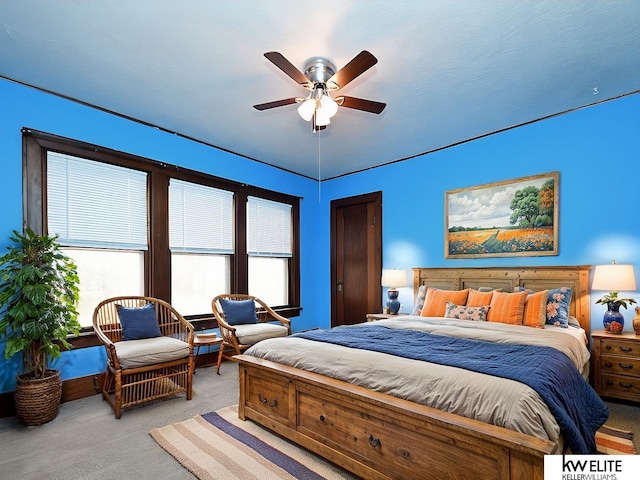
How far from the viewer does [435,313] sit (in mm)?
3855

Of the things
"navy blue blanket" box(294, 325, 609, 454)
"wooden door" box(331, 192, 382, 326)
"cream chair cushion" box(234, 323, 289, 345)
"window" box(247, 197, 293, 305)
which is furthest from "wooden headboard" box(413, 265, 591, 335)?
"window" box(247, 197, 293, 305)

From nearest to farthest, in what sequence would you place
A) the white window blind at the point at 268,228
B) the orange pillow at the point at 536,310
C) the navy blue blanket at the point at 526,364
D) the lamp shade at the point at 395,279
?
the navy blue blanket at the point at 526,364 → the orange pillow at the point at 536,310 → the lamp shade at the point at 395,279 → the white window blind at the point at 268,228

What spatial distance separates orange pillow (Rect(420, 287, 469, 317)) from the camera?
3.82 meters

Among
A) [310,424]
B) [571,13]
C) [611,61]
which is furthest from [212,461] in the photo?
[611,61]

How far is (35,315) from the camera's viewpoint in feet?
8.73

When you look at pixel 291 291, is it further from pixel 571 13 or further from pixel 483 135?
pixel 571 13

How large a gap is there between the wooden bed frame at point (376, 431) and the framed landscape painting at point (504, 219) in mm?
2867

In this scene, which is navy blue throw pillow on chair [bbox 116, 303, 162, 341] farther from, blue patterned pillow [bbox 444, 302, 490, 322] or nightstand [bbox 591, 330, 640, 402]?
nightstand [bbox 591, 330, 640, 402]

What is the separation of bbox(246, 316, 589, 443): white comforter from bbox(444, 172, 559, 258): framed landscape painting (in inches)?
A: 44.7

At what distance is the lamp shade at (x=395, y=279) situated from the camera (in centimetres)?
469

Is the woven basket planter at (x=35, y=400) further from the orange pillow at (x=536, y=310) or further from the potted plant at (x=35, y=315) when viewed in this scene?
the orange pillow at (x=536, y=310)

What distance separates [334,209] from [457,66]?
11.3 feet

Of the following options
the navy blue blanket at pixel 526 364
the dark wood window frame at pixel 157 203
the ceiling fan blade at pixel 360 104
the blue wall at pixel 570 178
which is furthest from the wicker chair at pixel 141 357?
the blue wall at pixel 570 178

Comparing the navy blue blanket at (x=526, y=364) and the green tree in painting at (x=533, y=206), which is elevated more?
the green tree in painting at (x=533, y=206)
